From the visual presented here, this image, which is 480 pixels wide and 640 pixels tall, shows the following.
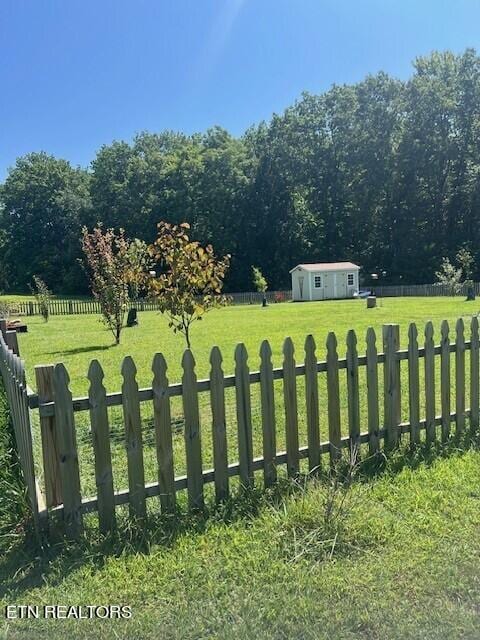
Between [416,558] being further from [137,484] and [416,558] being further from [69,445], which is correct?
[69,445]

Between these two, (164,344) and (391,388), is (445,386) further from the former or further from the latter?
(164,344)

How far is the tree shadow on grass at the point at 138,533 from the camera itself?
2.87 m

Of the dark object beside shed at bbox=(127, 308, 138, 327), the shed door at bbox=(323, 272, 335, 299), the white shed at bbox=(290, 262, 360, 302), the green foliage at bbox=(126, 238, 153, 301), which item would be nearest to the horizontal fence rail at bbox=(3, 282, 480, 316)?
the white shed at bbox=(290, 262, 360, 302)

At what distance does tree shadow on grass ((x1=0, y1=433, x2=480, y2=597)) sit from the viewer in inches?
113

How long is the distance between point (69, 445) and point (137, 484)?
487mm

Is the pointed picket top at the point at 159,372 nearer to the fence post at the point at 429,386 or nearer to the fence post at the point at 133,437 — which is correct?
the fence post at the point at 133,437

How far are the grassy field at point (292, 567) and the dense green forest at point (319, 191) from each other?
4938cm

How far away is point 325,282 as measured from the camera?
44.0 m

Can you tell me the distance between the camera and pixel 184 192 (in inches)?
2217

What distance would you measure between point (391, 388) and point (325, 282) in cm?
4031

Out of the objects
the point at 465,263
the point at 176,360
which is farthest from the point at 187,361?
the point at 465,263

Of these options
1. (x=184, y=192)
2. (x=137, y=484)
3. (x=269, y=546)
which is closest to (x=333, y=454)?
(x=269, y=546)

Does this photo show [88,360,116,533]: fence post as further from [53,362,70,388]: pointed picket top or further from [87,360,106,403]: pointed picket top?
[53,362,70,388]: pointed picket top

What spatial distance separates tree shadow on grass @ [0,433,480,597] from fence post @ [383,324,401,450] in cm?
34
